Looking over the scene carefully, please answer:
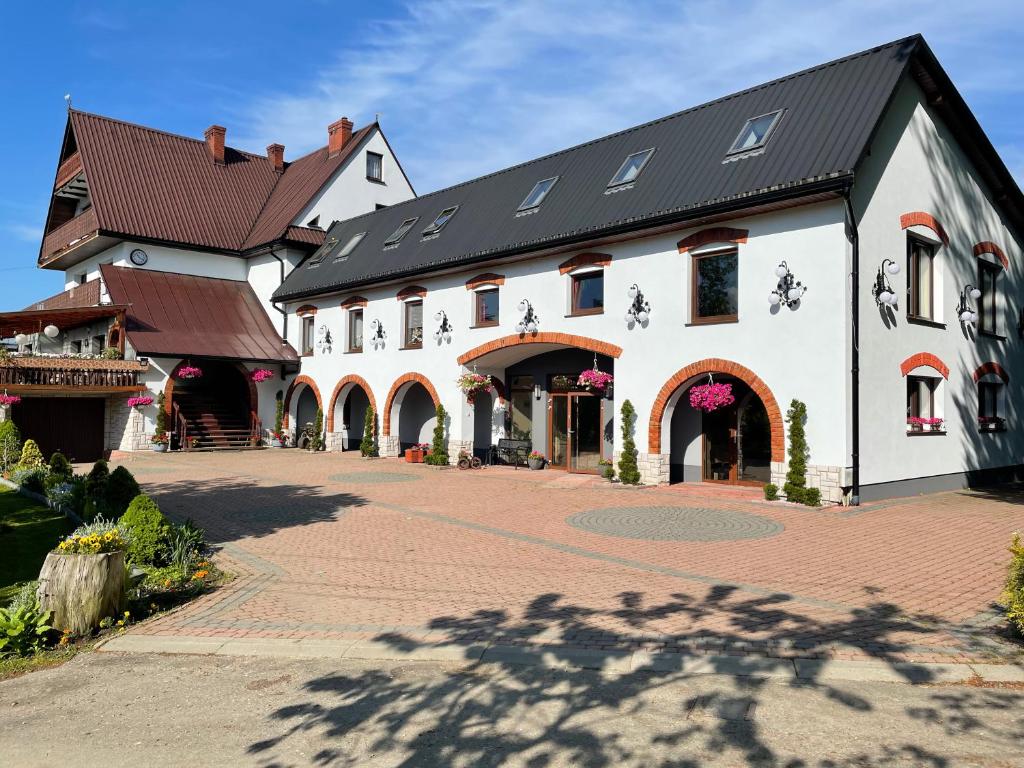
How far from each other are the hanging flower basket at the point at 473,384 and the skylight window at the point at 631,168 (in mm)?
6273

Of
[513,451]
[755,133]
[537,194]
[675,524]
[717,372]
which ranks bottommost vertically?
[675,524]

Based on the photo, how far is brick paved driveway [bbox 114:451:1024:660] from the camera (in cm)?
624

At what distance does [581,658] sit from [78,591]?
436 centimetres

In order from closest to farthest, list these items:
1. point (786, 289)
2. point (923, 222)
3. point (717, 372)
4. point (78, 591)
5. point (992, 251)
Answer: point (78, 591) < point (786, 289) < point (717, 372) < point (923, 222) < point (992, 251)

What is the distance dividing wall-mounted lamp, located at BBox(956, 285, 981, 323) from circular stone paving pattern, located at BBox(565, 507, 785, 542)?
8.20m

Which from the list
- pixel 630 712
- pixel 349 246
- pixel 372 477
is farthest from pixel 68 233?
pixel 630 712

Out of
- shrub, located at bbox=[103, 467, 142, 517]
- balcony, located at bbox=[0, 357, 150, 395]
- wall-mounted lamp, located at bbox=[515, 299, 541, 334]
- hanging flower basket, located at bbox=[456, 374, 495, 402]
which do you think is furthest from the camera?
balcony, located at bbox=[0, 357, 150, 395]

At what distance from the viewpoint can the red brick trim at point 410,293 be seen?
2269cm

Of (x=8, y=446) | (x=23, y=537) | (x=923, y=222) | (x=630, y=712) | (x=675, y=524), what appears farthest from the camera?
(x=8, y=446)

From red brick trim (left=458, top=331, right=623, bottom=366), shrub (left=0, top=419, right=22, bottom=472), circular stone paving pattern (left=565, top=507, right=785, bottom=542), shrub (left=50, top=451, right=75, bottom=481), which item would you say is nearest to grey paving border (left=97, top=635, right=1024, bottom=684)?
circular stone paving pattern (left=565, top=507, right=785, bottom=542)

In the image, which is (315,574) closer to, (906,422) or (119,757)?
(119,757)

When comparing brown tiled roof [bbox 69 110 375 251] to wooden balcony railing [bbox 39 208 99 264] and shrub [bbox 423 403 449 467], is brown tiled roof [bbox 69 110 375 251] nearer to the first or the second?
wooden balcony railing [bbox 39 208 99 264]

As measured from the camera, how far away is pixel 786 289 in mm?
14062

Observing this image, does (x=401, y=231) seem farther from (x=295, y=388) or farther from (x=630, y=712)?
(x=630, y=712)
